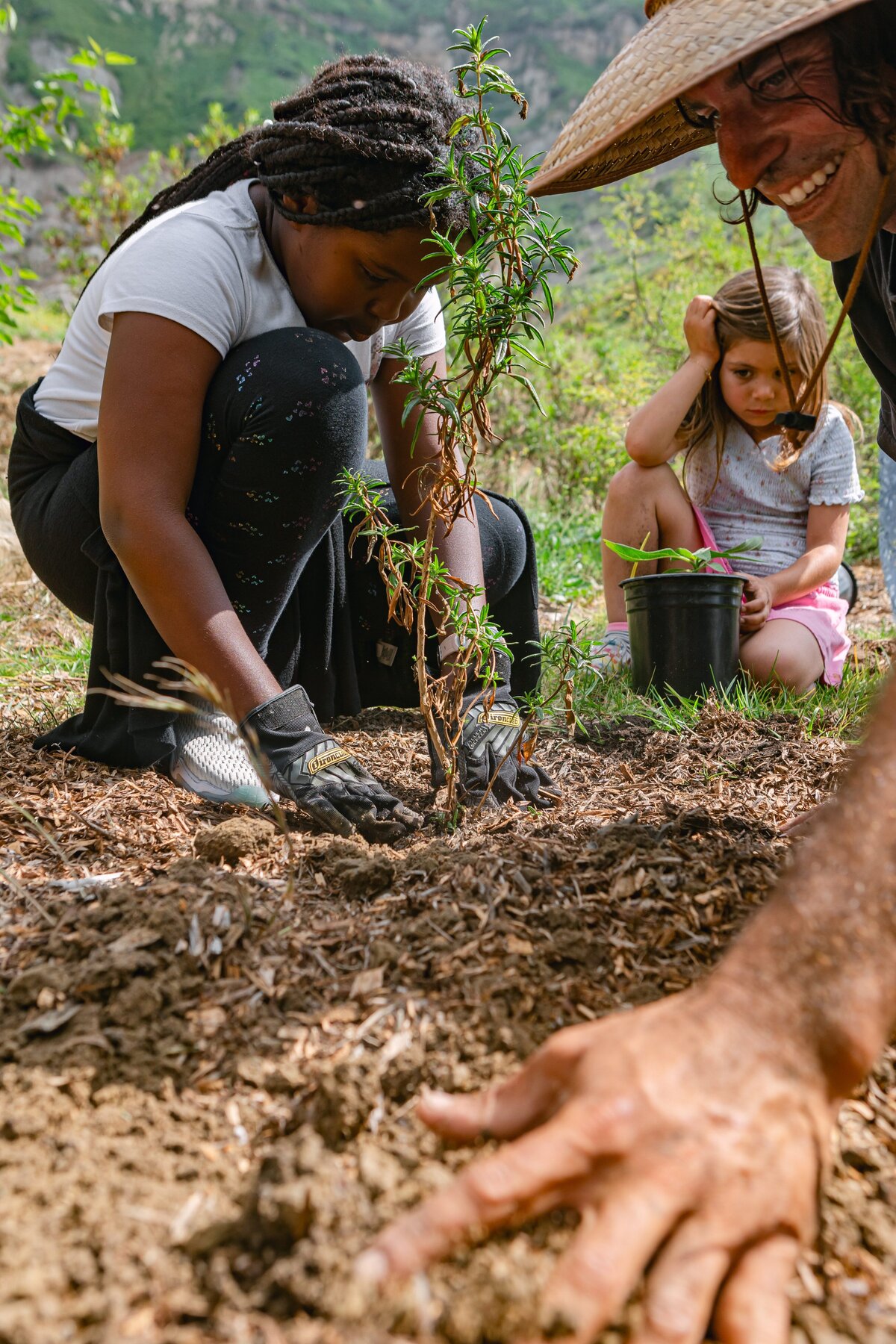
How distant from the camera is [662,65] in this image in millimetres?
1431

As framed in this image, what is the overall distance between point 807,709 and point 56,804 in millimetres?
2044

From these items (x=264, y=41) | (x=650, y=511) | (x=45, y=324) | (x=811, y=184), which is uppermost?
(x=264, y=41)

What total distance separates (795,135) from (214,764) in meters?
1.67

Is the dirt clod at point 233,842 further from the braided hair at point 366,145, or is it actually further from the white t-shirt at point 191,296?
the braided hair at point 366,145

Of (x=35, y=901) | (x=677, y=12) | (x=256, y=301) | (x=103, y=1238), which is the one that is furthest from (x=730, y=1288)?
(x=256, y=301)

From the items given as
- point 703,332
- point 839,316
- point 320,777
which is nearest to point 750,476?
point 703,332

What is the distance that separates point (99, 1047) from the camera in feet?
3.66

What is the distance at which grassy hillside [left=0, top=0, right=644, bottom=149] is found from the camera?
38062 mm

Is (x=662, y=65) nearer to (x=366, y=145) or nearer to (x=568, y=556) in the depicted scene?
(x=366, y=145)

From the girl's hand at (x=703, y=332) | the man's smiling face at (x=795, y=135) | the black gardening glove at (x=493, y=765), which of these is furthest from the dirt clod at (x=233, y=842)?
the girl's hand at (x=703, y=332)

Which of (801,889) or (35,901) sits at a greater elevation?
(801,889)

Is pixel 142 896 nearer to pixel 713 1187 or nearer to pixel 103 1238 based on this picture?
pixel 103 1238

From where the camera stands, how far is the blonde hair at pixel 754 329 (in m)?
3.18

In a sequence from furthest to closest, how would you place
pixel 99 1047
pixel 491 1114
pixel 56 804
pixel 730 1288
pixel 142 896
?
pixel 56 804, pixel 142 896, pixel 99 1047, pixel 491 1114, pixel 730 1288
